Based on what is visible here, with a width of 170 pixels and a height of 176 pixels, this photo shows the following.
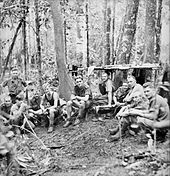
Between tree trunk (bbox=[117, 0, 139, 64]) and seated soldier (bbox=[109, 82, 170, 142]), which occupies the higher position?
tree trunk (bbox=[117, 0, 139, 64])

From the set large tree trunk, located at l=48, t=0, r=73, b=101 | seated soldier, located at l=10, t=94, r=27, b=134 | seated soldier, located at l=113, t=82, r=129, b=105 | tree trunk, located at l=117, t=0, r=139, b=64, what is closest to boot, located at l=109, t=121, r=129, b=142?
seated soldier, located at l=113, t=82, r=129, b=105

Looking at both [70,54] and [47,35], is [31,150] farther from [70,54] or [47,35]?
[70,54]

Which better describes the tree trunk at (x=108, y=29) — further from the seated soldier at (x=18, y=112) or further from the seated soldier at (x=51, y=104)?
the seated soldier at (x=18, y=112)

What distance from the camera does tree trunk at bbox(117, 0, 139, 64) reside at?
8078 mm

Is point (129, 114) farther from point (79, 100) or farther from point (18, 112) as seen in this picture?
point (18, 112)

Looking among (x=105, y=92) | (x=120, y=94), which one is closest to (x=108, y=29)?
(x=105, y=92)

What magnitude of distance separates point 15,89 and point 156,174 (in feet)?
14.7

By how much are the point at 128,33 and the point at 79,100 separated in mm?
2511

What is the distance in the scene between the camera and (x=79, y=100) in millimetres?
6934

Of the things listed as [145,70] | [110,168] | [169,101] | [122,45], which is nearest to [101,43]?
[122,45]

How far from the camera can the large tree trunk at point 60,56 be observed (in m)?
7.73

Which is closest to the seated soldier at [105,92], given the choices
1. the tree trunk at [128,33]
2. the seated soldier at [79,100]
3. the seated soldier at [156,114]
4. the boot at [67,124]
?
the seated soldier at [79,100]

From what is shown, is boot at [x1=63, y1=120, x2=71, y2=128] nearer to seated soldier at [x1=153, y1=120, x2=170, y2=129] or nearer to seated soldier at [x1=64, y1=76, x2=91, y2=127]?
seated soldier at [x1=64, y1=76, x2=91, y2=127]

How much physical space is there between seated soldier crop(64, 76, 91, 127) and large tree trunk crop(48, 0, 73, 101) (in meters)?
0.78
